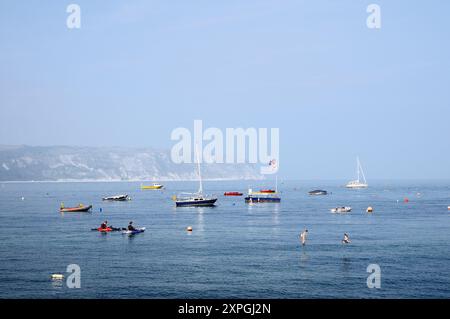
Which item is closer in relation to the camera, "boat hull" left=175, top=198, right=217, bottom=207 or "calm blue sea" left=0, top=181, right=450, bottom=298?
"calm blue sea" left=0, top=181, right=450, bottom=298

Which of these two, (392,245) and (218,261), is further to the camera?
(392,245)

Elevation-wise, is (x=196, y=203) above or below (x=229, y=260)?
below

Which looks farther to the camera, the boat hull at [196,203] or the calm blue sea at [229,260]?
the boat hull at [196,203]

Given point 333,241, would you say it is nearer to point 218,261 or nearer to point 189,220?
point 218,261

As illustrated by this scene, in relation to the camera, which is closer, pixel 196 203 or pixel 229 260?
pixel 229 260

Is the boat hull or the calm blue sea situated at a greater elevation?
the calm blue sea

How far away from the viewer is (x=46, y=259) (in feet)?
224

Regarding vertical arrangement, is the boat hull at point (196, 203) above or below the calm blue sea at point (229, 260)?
below
